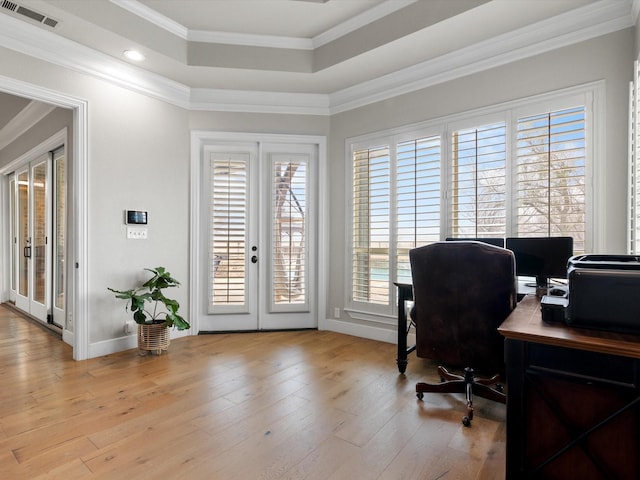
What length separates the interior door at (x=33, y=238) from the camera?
4458mm

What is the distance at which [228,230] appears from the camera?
4.09 metres

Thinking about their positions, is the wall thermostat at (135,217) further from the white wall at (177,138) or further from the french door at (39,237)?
the french door at (39,237)

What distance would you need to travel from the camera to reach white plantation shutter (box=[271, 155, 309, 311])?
164 inches

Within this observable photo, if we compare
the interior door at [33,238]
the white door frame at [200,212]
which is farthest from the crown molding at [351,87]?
the interior door at [33,238]

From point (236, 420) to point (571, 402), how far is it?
1.74 meters

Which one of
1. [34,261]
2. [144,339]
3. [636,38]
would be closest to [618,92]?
[636,38]

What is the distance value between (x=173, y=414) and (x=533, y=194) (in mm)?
3124

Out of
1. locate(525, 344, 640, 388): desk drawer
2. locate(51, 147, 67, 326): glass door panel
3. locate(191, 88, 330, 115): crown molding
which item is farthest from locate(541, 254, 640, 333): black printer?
locate(51, 147, 67, 326): glass door panel

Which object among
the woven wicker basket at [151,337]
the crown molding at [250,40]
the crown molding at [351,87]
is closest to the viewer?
the crown molding at [351,87]

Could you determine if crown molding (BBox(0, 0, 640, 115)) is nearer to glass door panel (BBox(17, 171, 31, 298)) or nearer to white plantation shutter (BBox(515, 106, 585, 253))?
white plantation shutter (BBox(515, 106, 585, 253))

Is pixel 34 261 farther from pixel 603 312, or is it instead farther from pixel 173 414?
pixel 603 312

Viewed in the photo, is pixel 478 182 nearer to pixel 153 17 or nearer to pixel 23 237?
pixel 153 17

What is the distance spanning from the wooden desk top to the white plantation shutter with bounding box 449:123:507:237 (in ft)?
5.36

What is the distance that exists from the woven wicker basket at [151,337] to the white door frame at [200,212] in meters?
0.65
